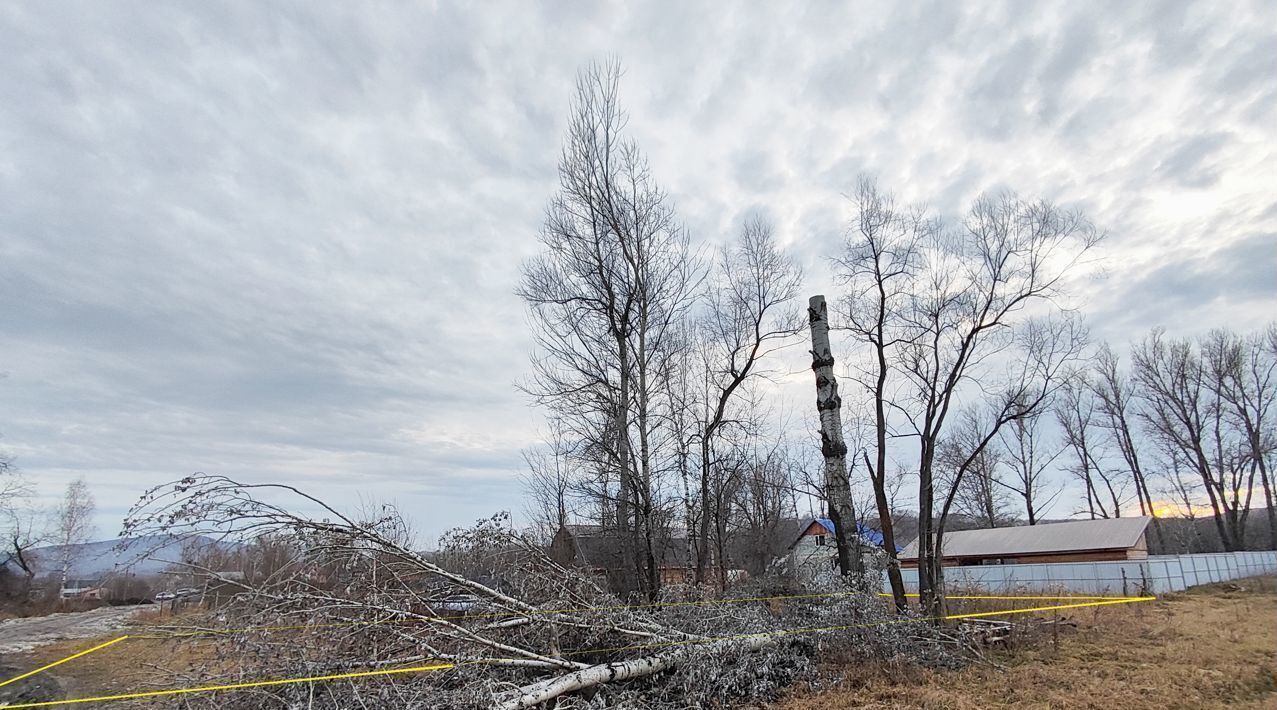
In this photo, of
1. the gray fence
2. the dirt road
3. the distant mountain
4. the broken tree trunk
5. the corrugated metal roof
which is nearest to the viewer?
the distant mountain

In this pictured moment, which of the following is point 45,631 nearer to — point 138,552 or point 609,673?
point 138,552

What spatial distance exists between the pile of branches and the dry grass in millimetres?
621

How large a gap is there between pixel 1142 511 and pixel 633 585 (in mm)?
34055

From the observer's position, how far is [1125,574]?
19703 millimetres

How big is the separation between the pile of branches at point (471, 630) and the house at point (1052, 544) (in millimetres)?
20397

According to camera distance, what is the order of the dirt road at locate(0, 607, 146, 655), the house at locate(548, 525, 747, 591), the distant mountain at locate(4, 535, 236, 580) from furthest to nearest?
the house at locate(548, 525, 747, 591) → the dirt road at locate(0, 607, 146, 655) → the distant mountain at locate(4, 535, 236, 580)

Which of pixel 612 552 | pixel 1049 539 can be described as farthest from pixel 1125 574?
pixel 612 552

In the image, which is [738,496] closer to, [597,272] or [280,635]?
[597,272]

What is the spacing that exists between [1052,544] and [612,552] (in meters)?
24.2

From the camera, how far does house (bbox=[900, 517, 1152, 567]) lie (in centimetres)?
2436

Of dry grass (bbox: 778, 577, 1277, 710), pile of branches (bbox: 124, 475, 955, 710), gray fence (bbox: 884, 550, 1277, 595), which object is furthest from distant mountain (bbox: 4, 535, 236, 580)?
gray fence (bbox: 884, 550, 1277, 595)

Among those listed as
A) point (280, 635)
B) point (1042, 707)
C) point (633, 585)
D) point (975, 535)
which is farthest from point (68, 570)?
point (975, 535)

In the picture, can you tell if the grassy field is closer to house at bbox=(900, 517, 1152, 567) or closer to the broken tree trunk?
the broken tree trunk

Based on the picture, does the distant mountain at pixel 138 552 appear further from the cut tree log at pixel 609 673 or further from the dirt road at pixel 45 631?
the dirt road at pixel 45 631
